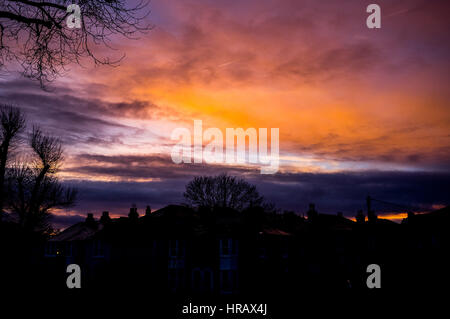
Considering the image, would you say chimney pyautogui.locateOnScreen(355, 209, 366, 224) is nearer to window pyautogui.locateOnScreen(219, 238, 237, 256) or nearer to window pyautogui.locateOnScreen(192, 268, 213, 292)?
window pyautogui.locateOnScreen(219, 238, 237, 256)

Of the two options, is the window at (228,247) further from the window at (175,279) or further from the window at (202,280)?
the window at (175,279)

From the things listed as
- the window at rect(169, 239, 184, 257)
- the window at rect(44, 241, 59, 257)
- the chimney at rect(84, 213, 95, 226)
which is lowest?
the window at rect(44, 241, 59, 257)

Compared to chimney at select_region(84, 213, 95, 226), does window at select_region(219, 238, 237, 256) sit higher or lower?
lower

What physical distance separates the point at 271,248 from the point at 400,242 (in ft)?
57.7

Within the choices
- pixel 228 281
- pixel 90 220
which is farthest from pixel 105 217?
pixel 228 281

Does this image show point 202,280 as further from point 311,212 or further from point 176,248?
point 311,212

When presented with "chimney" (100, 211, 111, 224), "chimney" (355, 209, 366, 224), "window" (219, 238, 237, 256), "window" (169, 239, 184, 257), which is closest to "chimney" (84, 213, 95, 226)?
"chimney" (100, 211, 111, 224)

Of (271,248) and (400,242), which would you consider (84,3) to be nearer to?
(271,248)

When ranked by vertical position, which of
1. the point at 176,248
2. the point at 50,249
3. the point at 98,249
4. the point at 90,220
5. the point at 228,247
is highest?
the point at 90,220

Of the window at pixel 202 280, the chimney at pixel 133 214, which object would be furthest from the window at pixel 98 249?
the window at pixel 202 280

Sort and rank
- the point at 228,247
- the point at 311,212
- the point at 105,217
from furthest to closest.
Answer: the point at 105,217
the point at 311,212
the point at 228,247

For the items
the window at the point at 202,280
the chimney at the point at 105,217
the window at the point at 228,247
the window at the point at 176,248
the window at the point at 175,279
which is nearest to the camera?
the window at the point at 202,280

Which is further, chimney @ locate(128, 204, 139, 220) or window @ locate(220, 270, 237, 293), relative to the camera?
chimney @ locate(128, 204, 139, 220)
